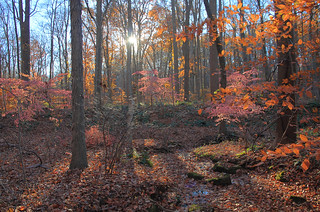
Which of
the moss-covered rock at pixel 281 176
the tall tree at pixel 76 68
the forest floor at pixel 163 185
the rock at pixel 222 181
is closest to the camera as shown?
the forest floor at pixel 163 185

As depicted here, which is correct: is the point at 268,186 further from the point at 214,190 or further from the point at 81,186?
the point at 81,186

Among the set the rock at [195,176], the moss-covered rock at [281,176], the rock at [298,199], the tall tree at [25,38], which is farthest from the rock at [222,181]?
the tall tree at [25,38]

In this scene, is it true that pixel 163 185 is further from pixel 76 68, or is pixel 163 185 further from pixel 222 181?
pixel 76 68

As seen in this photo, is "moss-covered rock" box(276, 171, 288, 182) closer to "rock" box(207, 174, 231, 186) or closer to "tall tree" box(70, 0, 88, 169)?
"rock" box(207, 174, 231, 186)

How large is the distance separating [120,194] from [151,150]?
13.6ft

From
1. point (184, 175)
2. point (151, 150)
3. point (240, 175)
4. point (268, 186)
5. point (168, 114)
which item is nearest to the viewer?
point (268, 186)

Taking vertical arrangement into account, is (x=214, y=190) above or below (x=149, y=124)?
below

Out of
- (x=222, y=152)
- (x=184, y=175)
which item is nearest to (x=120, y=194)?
(x=184, y=175)

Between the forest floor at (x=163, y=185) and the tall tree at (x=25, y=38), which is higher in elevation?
the tall tree at (x=25, y=38)

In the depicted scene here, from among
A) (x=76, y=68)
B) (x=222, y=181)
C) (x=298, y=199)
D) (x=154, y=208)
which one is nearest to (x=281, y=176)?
(x=298, y=199)

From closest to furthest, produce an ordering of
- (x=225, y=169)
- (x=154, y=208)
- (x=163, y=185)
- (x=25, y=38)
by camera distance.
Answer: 1. (x=154, y=208)
2. (x=163, y=185)
3. (x=225, y=169)
4. (x=25, y=38)

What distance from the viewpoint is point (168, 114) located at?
Answer: 50.3 feet

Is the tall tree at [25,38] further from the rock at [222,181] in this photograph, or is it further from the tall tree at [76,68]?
the rock at [222,181]

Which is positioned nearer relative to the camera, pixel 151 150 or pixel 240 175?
pixel 240 175
